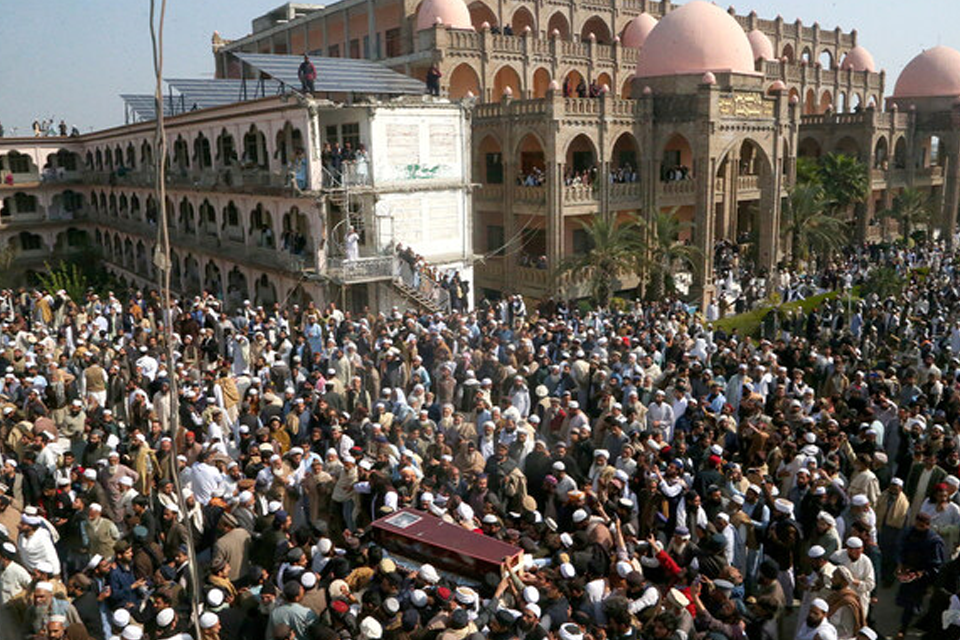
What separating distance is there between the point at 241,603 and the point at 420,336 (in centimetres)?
942

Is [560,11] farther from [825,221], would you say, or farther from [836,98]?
[836,98]

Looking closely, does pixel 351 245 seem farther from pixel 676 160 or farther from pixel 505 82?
pixel 676 160

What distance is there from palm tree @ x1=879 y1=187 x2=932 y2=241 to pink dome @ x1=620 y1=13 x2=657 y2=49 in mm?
15151

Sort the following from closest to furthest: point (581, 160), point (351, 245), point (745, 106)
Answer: point (351, 245)
point (745, 106)
point (581, 160)

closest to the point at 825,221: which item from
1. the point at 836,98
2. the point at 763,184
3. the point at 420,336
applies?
the point at 763,184

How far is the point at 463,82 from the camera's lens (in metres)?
33.8

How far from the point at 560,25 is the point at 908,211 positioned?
65.3ft

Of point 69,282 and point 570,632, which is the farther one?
point 69,282

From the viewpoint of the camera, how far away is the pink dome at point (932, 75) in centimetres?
4144

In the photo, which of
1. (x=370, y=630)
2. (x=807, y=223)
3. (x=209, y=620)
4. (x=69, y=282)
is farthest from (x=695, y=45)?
(x=69, y=282)

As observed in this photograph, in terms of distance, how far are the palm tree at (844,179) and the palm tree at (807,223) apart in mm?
3009

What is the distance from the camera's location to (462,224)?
2606 cm

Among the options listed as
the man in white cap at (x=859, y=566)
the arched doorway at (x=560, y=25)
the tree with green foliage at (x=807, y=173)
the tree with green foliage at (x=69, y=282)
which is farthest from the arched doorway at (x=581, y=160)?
the man in white cap at (x=859, y=566)

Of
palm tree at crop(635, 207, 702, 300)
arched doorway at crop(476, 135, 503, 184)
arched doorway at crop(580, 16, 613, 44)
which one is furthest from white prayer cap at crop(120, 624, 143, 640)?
arched doorway at crop(580, 16, 613, 44)
